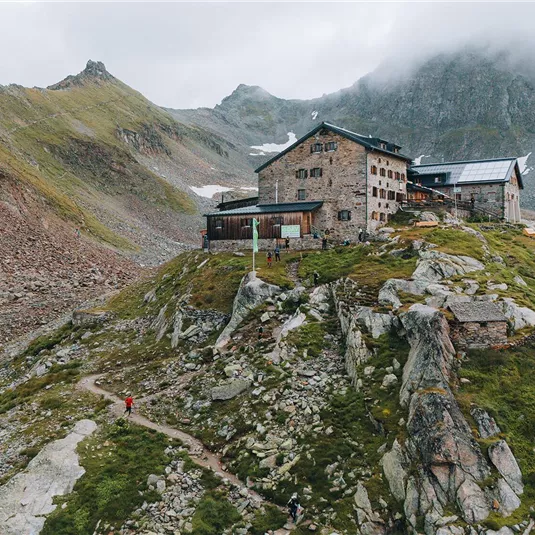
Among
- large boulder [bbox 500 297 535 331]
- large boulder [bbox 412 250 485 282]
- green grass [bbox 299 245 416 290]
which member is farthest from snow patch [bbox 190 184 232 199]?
large boulder [bbox 500 297 535 331]

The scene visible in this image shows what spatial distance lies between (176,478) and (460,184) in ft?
197

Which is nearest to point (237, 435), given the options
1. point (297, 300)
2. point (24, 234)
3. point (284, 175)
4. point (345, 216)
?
A: point (297, 300)

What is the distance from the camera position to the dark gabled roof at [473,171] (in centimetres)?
6981

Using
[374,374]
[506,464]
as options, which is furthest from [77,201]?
[506,464]

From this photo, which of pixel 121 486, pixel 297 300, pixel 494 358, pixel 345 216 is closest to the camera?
pixel 121 486

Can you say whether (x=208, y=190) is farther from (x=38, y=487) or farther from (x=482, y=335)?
(x=38, y=487)

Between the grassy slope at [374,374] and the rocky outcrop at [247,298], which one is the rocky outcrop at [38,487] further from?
the rocky outcrop at [247,298]

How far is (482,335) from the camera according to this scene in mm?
29078

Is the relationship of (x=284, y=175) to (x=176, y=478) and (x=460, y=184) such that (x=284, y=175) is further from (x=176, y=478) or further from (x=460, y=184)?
(x=176, y=478)

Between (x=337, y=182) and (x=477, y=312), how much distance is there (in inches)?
1204

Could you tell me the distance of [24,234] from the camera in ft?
256

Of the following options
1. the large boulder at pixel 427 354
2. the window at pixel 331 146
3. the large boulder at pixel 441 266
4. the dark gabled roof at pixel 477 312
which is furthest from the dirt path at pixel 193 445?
the window at pixel 331 146

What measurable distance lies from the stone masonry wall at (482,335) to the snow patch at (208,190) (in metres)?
150

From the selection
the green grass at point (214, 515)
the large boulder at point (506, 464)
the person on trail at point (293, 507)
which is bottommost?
the green grass at point (214, 515)
